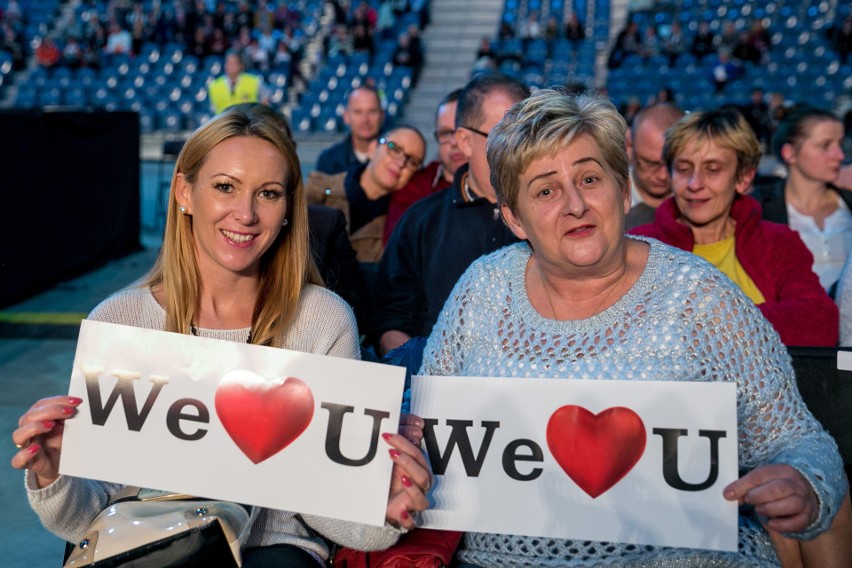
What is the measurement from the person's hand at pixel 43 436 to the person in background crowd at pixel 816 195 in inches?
128

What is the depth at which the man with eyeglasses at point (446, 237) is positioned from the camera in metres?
3.26

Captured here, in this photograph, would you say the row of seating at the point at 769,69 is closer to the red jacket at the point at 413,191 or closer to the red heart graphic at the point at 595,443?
the red jacket at the point at 413,191

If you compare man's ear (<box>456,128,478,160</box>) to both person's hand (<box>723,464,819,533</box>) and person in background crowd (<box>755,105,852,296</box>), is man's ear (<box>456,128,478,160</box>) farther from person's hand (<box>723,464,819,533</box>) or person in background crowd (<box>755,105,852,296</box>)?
person's hand (<box>723,464,819,533</box>)

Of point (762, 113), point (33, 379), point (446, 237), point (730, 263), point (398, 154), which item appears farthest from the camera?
point (762, 113)

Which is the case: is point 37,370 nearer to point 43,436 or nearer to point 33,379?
point 33,379

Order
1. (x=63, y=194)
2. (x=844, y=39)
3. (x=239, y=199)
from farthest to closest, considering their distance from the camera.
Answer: (x=844, y=39) < (x=63, y=194) < (x=239, y=199)

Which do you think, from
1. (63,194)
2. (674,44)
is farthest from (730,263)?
(674,44)

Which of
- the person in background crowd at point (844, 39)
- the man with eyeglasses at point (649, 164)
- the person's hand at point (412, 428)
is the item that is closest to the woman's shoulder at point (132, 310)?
the person's hand at point (412, 428)

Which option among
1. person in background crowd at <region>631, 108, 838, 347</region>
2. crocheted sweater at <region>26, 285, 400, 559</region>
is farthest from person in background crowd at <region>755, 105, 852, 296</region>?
crocheted sweater at <region>26, 285, 400, 559</region>

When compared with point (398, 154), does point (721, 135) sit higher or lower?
higher

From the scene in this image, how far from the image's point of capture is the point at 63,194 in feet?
23.7

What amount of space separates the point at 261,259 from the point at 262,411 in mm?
583

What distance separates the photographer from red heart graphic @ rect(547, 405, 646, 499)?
1829 mm

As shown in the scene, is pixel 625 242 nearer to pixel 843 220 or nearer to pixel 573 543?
pixel 573 543
